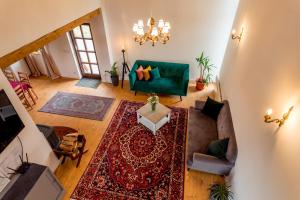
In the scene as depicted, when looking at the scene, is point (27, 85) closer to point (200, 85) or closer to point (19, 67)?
point (19, 67)

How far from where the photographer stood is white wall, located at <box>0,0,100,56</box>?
112 inches

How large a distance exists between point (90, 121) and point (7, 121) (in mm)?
2494

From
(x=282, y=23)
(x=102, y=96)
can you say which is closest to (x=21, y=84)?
(x=102, y=96)

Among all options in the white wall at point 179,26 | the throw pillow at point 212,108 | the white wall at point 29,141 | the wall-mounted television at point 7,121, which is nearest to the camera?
the wall-mounted television at point 7,121

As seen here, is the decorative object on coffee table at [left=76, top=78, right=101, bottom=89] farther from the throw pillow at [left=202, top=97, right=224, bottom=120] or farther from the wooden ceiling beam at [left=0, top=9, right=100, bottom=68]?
the throw pillow at [left=202, top=97, right=224, bottom=120]

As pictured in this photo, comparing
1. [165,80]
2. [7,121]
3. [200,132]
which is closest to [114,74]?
[165,80]

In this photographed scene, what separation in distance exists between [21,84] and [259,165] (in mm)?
6192

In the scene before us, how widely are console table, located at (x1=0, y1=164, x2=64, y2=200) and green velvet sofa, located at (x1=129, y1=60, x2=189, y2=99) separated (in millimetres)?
3347

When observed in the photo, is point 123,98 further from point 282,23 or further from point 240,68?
point 282,23

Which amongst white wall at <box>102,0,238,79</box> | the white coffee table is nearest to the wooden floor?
the white coffee table

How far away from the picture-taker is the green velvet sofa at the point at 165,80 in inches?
221

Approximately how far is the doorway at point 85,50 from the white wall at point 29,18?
1.71 m

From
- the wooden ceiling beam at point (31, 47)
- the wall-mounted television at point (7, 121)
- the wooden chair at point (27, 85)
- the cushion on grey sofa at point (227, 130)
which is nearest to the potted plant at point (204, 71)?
the cushion on grey sofa at point (227, 130)

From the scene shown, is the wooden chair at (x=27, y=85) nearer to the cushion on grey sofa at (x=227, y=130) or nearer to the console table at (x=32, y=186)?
the console table at (x=32, y=186)
